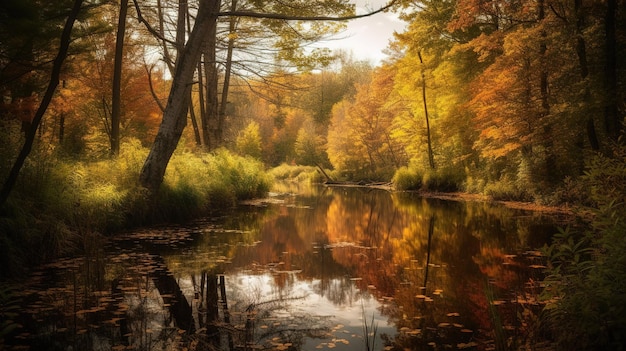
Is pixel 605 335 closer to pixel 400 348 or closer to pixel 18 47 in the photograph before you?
pixel 400 348

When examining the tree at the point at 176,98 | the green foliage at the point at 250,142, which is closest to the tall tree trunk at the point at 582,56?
the tree at the point at 176,98

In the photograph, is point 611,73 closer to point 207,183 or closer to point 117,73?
point 207,183

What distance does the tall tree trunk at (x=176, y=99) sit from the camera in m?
9.38

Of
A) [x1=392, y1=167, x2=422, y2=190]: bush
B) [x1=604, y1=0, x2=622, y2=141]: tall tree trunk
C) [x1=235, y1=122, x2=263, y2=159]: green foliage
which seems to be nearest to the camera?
[x1=604, y1=0, x2=622, y2=141]: tall tree trunk

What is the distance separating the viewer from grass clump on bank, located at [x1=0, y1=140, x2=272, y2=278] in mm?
5762

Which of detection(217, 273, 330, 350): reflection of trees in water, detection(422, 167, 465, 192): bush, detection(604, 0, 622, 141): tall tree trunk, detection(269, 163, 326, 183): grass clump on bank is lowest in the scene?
detection(217, 273, 330, 350): reflection of trees in water

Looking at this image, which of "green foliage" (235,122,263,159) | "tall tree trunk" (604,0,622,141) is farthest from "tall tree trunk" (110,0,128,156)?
"green foliage" (235,122,263,159)

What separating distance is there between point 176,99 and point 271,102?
17.7ft

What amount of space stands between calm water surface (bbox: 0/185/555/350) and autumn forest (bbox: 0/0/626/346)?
31.8 inches

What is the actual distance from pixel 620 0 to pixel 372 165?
2475 centimetres

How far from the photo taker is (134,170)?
10.1 metres

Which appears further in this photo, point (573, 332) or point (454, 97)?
point (454, 97)

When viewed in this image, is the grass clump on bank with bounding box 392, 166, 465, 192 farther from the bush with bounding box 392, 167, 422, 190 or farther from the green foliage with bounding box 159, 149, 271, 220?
the green foliage with bounding box 159, 149, 271, 220

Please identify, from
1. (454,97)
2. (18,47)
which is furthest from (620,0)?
(18,47)
